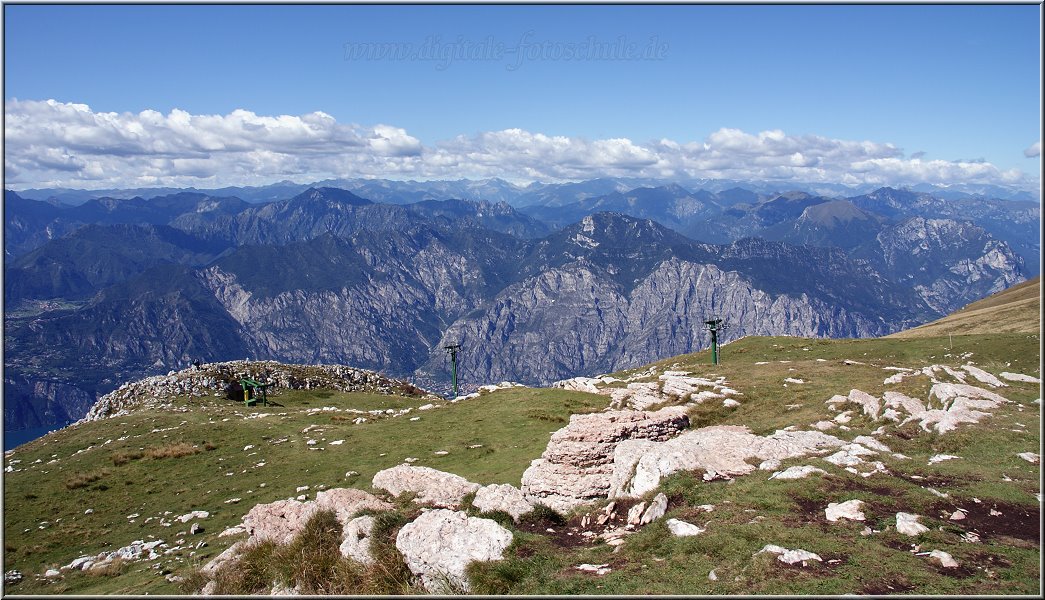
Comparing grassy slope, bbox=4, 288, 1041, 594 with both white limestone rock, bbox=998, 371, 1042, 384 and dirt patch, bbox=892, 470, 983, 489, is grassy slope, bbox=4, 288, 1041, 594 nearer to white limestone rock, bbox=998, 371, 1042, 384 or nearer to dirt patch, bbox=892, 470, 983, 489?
dirt patch, bbox=892, 470, 983, 489

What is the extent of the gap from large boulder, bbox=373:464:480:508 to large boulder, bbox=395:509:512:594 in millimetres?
4580

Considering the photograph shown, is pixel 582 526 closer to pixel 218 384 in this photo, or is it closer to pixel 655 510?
pixel 655 510

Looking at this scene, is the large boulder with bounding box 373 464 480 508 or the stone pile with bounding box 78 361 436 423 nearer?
the large boulder with bounding box 373 464 480 508

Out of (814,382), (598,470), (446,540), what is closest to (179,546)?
(446,540)

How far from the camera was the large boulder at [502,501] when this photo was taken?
21.6m

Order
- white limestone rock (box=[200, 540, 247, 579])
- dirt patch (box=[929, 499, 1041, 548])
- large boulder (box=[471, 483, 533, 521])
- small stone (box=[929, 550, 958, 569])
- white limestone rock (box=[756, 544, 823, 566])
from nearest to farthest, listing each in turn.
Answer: small stone (box=[929, 550, 958, 569])
white limestone rock (box=[756, 544, 823, 566])
dirt patch (box=[929, 499, 1041, 548])
white limestone rock (box=[200, 540, 247, 579])
large boulder (box=[471, 483, 533, 521])

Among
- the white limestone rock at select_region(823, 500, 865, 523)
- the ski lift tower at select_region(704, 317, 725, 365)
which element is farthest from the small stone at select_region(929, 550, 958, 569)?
the ski lift tower at select_region(704, 317, 725, 365)

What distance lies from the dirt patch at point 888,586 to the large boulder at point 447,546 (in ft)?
31.8

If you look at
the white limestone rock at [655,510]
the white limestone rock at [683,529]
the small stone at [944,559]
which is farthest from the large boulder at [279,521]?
Answer: the small stone at [944,559]

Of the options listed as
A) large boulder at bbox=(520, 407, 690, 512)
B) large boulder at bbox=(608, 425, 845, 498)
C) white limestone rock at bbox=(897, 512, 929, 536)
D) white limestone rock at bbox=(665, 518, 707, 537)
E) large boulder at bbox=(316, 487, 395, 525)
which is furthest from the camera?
large boulder at bbox=(520, 407, 690, 512)

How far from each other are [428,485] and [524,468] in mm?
7897

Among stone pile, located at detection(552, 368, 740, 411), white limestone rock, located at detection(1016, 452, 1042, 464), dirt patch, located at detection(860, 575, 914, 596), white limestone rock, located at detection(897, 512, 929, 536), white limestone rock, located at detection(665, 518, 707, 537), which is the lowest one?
stone pile, located at detection(552, 368, 740, 411)

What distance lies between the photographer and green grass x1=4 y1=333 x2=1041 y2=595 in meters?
14.9

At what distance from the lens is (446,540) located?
55.7ft
